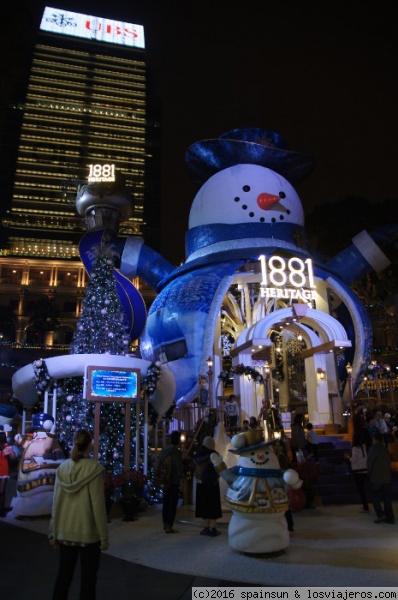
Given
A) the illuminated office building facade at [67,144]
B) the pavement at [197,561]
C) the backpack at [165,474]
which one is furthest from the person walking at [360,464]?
the illuminated office building facade at [67,144]

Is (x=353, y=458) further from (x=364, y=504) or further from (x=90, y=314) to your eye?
(x=90, y=314)

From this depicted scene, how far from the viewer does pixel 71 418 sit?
11.8 meters

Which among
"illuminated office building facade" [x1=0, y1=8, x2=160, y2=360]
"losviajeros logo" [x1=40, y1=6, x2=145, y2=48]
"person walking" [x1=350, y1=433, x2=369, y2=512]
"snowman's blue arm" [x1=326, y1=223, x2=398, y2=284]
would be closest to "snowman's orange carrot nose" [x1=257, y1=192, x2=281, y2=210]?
"snowman's blue arm" [x1=326, y1=223, x2=398, y2=284]

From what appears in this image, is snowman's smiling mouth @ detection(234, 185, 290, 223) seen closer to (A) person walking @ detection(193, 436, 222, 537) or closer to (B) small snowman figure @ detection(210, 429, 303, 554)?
(A) person walking @ detection(193, 436, 222, 537)

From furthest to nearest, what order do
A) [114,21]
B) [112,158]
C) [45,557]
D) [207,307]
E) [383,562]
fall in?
[114,21]
[112,158]
[207,307]
[45,557]
[383,562]

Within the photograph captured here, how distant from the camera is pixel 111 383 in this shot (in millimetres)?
10531

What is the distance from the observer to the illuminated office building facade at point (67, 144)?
65000 millimetres

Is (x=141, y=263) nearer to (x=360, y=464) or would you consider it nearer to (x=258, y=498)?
(x=360, y=464)

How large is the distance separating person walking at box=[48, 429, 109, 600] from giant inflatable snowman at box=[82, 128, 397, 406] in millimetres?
13220

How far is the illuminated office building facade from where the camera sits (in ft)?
213

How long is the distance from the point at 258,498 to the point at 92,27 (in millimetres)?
106466

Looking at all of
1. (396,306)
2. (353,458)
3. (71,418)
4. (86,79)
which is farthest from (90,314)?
(86,79)

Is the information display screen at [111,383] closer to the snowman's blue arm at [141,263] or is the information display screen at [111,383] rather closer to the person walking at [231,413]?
the person walking at [231,413]

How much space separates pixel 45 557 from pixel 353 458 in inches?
236
